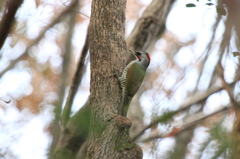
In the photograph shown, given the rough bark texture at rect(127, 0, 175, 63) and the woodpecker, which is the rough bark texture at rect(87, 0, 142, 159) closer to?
the woodpecker

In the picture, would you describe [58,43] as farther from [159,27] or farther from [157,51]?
[159,27]

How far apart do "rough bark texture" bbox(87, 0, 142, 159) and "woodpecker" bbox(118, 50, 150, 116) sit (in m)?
0.17

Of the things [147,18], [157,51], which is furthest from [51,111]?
[157,51]

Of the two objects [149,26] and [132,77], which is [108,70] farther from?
[149,26]

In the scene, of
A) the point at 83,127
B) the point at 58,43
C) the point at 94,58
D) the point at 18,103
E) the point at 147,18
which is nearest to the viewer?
the point at 83,127

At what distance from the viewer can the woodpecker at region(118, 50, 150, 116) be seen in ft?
16.0

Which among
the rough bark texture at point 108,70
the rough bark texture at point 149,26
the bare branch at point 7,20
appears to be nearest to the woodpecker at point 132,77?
the rough bark texture at point 108,70

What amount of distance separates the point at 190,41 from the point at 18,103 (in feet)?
17.7

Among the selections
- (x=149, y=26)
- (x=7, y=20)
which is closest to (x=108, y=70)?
(x=149, y=26)

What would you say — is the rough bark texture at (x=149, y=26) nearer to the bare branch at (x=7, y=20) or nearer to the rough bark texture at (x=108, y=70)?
the rough bark texture at (x=108, y=70)

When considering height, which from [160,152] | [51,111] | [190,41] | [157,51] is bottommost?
[157,51]

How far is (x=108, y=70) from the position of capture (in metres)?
4.74

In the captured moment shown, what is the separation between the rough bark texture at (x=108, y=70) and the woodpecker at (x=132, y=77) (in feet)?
0.56

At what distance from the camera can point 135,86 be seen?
5.57 m
